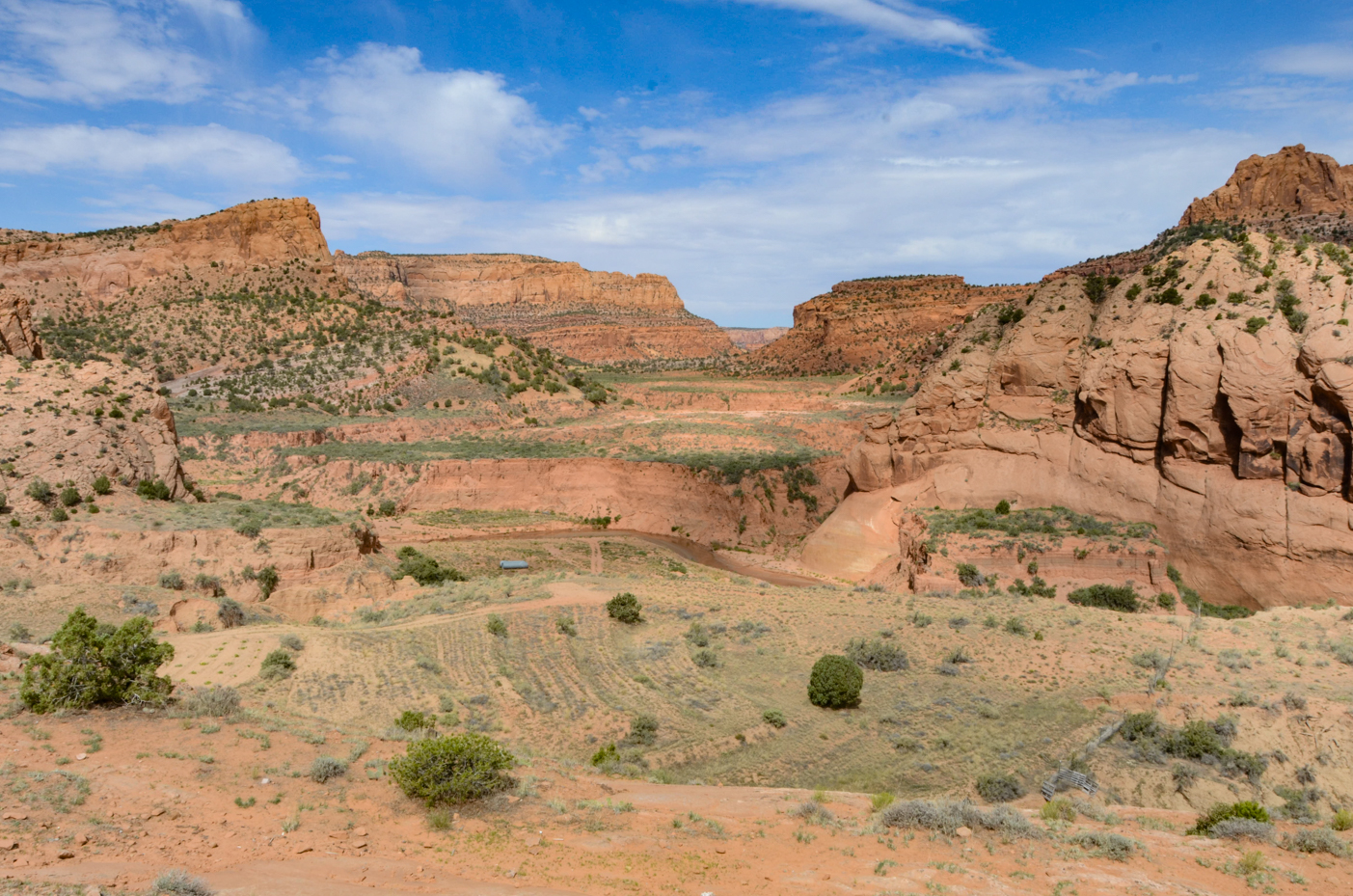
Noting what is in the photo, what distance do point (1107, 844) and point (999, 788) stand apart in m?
4.81

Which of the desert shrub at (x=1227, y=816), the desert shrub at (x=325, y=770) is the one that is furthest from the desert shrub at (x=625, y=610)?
the desert shrub at (x=1227, y=816)

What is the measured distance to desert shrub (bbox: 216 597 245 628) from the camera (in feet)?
74.6

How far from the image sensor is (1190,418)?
27719mm

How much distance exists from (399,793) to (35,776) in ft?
13.8

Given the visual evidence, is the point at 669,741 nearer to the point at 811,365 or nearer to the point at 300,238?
the point at 300,238

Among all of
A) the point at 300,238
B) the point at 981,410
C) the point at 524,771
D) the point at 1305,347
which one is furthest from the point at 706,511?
the point at 300,238

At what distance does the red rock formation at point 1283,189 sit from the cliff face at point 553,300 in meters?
84.6

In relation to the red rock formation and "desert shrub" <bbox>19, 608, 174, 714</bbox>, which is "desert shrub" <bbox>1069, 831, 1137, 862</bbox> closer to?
"desert shrub" <bbox>19, 608, 174, 714</bbox>

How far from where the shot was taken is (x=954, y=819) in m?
10.9

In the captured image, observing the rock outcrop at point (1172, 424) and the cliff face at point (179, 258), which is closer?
the rock outcrop at point (1172, 424)

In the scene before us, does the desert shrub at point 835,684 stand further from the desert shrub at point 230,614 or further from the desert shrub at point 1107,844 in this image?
the desert shrub at point 230,614

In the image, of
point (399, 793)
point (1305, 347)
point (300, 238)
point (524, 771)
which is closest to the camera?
point (399, 793)

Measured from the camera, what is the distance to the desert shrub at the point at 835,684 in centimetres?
1889

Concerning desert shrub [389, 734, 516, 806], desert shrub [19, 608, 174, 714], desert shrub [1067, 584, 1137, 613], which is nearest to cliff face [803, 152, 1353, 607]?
desert shrub [1067, 584, 1137, 613]
